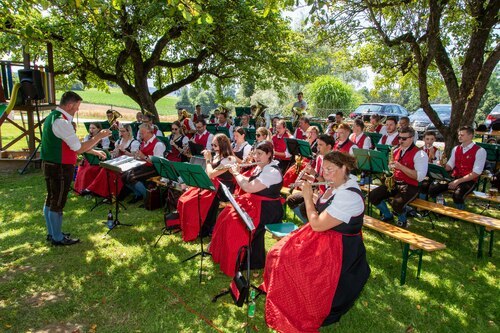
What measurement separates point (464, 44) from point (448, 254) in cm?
720

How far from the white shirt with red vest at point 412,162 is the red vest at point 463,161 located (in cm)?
125

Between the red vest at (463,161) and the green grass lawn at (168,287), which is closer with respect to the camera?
the green grass lawn at (168,287)

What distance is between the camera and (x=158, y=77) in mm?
18312

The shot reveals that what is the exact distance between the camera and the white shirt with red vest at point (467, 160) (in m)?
6.29

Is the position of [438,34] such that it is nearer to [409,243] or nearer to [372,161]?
[372,161]

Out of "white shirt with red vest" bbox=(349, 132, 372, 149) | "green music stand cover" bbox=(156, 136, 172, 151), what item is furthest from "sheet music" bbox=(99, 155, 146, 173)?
"white shirt with red vest" bbox=(349, 132, 372, 149)

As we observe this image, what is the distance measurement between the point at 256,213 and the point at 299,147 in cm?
340

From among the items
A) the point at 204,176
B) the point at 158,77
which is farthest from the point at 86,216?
the point at 158,77

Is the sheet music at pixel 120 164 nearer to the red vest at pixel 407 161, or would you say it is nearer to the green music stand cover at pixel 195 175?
the green music stand cover at pixel 195 175

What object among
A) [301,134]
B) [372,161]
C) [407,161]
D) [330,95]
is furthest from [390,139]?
[330,95]

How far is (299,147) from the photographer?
7.77m

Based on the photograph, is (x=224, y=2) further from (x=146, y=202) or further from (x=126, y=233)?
(x=126, y=233)

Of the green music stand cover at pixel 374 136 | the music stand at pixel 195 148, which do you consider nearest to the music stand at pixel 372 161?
the green music stand cover at pixel 374 136

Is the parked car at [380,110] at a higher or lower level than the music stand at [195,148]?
higher
